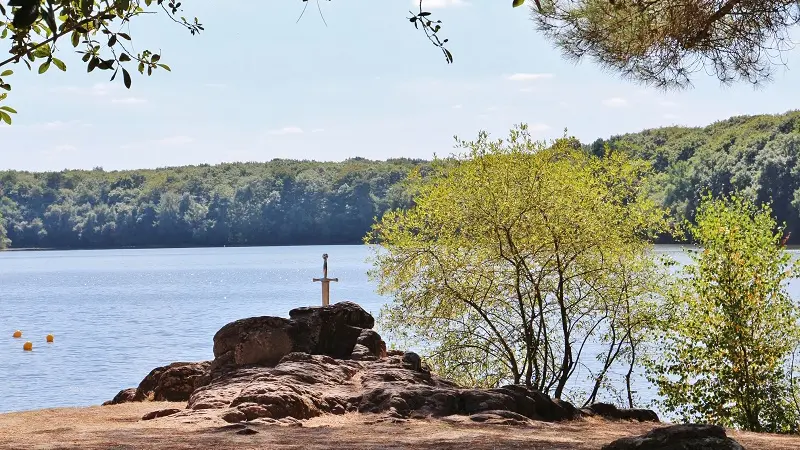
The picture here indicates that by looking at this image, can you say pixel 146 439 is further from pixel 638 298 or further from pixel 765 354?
pixel 638 298

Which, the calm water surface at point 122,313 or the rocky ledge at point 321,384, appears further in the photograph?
the calm water surface at point 122,313

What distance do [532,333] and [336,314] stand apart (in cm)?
459

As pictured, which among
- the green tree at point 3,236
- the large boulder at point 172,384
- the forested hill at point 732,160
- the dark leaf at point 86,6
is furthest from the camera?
the green tree at point 3,236

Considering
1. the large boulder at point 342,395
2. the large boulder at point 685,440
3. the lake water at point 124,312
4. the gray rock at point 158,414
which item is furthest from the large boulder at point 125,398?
the lake water at point 124,312

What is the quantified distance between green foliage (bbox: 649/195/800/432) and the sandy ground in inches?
159

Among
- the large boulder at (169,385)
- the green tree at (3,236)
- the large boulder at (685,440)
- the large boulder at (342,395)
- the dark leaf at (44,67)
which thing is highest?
the dark leaf at (44,67)

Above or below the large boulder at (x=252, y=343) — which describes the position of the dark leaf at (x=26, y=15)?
above

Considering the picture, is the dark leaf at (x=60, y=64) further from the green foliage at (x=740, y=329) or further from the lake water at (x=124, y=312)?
the lake water at (x=124, y=312)

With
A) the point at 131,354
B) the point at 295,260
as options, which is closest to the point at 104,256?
the point at 295,260

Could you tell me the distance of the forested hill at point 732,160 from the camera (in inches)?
2477

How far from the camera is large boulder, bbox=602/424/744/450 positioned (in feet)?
18.3

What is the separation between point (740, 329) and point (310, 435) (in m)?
7.51

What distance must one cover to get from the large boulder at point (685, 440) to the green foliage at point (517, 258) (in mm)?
8365

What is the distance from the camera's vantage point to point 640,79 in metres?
11.5
